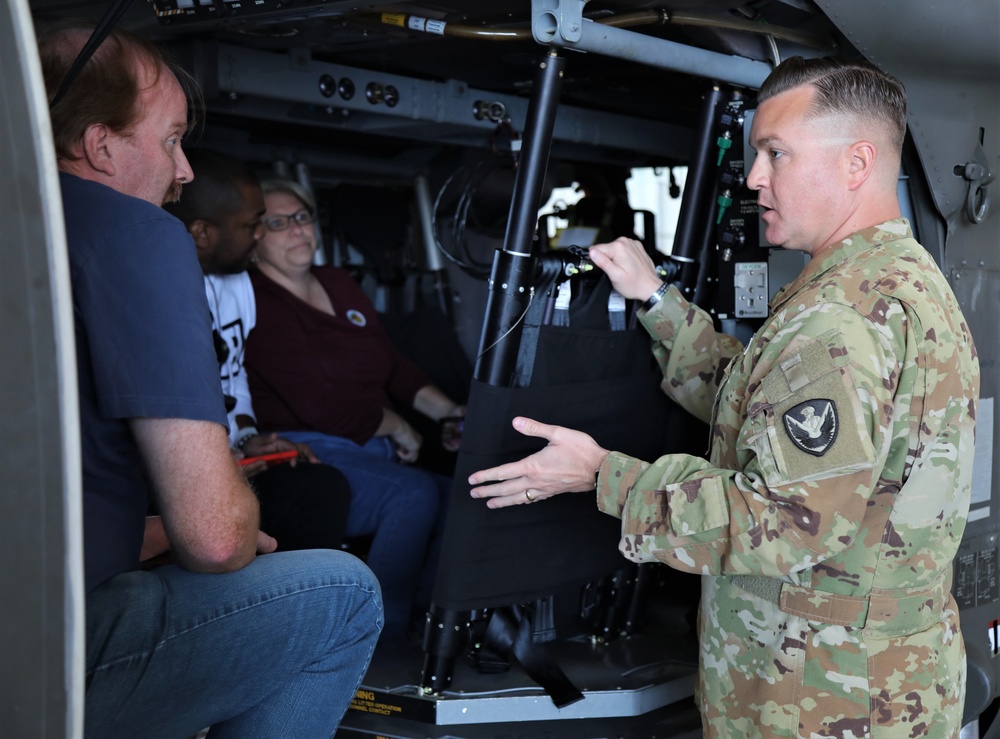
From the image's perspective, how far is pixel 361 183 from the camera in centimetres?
598

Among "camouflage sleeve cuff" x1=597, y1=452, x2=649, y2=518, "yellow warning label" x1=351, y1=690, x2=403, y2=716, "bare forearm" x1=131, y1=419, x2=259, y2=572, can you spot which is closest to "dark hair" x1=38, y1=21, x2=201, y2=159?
"bare forearm" x1=131, y1=419, x2=259, y2=572

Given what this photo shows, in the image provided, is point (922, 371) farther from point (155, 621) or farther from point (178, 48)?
point (178, 48)

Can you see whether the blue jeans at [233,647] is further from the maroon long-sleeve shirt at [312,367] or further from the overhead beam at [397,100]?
the overhead beam at [397,100]

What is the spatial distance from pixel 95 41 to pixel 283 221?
6.60 feet

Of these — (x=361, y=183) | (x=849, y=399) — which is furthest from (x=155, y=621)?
(x=361, y=183)

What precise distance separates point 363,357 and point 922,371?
219 centimetres

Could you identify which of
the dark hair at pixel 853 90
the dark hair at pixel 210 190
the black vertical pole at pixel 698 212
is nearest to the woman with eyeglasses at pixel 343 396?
the dark hair at pixel 210 190

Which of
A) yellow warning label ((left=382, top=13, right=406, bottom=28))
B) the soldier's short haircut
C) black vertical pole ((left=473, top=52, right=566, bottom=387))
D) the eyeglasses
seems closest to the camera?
black vertical pole ((left=473, top=52, right=566, bottom=387))

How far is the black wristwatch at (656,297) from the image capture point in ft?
7.88

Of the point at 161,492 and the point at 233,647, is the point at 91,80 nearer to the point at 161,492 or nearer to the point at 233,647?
the point at 161,492

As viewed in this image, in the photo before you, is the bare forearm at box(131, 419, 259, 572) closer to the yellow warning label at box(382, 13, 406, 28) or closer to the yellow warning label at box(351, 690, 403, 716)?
the yellow warning label at box(351, 690, 403, 716)

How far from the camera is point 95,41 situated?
1467mm

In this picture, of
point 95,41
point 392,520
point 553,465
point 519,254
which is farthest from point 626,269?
point 95,41

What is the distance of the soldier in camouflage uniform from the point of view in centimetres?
165
